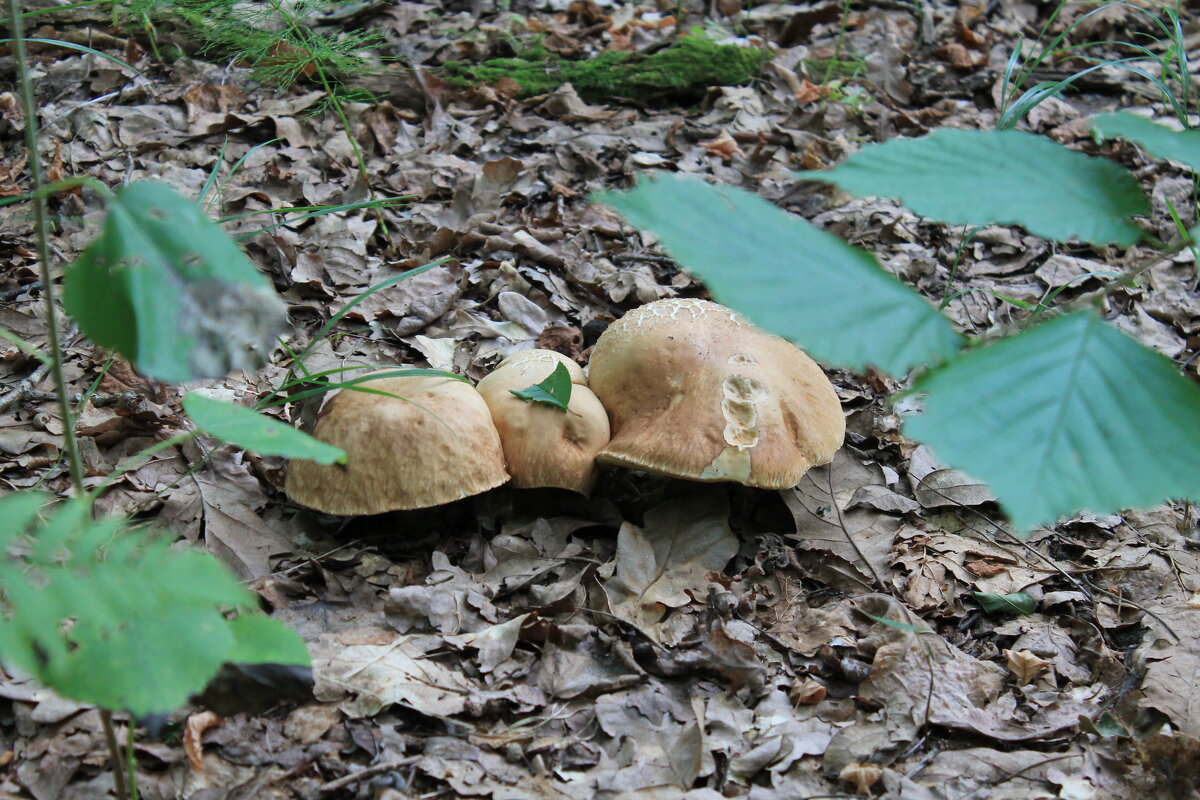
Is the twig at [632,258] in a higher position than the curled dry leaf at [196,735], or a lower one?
higher

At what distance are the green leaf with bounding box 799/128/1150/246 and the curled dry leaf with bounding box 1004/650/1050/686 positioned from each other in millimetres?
1895

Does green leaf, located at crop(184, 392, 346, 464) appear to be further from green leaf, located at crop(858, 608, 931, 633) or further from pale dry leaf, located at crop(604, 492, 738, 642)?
green leaf, located at crop(858, 608, 931, 633)

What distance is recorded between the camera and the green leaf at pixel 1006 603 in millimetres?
3070

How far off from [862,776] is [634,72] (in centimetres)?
558

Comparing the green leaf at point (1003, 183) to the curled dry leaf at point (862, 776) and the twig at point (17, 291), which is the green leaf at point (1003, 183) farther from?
the twig at point (17, 291)

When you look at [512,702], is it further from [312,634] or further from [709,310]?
[709,310]

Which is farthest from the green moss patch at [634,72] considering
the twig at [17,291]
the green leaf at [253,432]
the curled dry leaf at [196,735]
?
the curled dry leaf at [196,735]

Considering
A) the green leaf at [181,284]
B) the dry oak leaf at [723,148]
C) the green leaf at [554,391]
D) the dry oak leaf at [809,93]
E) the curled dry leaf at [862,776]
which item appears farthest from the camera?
the dry oak leaf at [809,93]

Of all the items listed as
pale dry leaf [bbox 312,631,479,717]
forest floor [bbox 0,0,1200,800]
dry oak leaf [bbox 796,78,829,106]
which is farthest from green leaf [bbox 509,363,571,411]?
dry oak leaf [bbox 796,78,829,106]

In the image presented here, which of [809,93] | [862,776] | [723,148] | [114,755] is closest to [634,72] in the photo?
[723,148]

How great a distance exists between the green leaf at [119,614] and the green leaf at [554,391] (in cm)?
169

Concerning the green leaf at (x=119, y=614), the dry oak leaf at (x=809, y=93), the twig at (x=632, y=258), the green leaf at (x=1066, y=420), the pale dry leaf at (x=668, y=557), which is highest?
the green leaf at (x=1066, y=420)

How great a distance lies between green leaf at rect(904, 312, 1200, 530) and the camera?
1205 mm

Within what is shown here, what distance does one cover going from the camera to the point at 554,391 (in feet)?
10.4
